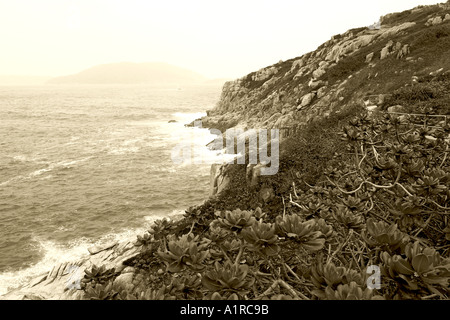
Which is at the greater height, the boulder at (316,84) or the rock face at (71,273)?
the boulder at (316,84)

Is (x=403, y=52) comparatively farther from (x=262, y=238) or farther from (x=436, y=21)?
(x=262, y=238)

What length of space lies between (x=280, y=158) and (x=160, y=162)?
20.0 meters

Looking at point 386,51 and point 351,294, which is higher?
point 386,51

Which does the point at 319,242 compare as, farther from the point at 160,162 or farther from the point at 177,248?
the point at 160,162

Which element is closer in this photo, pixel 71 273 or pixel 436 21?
pixel 71 273

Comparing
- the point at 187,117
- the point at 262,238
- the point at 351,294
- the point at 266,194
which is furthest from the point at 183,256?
the point at 187,117

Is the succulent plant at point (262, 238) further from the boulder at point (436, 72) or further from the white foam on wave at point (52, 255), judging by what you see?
the boulder at point (436, 72)

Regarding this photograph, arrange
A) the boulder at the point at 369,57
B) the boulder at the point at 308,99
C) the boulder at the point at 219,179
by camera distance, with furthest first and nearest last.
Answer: the boulder at the point at 369,57 < the boulder at the point at 308,99 < the boulder at the point at 219,179

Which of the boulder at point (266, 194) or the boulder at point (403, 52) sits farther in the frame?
the boulder at point (403, 52)

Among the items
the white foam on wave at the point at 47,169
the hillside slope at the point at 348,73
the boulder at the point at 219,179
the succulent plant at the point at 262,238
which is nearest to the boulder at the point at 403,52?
the hillside slope at the point at 348,73
